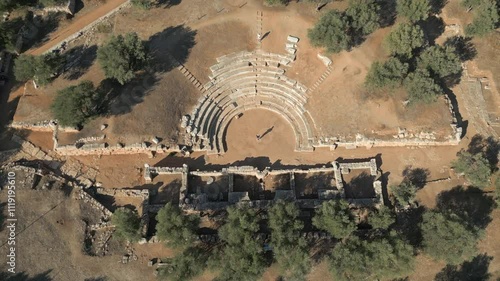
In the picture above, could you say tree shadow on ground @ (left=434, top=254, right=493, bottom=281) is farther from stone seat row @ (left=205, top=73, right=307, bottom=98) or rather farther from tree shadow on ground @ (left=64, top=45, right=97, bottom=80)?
tree shadow on ground @ (left=64, top=45, right=97, bottom=80)

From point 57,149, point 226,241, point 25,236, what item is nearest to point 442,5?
point 226,241

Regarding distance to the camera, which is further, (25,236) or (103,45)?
(103,45)

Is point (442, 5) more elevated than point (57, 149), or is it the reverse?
point (442, 5)

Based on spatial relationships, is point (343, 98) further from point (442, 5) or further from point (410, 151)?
point (442, 5)

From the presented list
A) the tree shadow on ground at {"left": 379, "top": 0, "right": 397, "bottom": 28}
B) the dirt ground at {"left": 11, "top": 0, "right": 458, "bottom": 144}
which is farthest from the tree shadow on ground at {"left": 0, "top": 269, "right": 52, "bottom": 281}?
the tree shadow on ground at {"left": 379, "top": 0, "right": 397, "bottom": 28}

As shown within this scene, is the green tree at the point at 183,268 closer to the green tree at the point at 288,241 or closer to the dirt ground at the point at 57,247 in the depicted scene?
the dirt ground at the point at 57,247

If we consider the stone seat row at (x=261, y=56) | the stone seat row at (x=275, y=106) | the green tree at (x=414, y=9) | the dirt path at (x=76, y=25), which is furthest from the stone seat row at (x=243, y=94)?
the dirt path at (x=76, y=25)

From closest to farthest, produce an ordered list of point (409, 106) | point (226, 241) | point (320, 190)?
point (226, 241) < point (320, 190) < point (409, 106)
